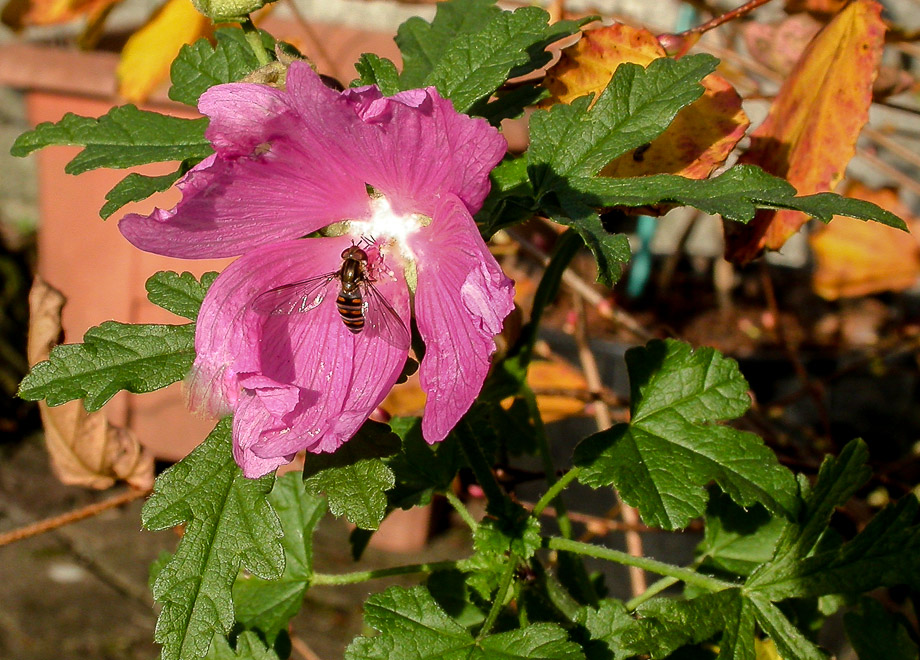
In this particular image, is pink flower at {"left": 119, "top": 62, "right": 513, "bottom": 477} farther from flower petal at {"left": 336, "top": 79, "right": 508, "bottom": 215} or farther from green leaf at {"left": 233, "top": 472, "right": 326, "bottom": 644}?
green leaf at {"left": 233, "top": 472, "right": 326, "bottom": 644}

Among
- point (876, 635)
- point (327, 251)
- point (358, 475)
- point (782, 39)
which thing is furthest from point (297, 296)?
point (782, 39)

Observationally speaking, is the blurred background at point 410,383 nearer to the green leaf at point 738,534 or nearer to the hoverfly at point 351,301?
the green leaf at point 738,534

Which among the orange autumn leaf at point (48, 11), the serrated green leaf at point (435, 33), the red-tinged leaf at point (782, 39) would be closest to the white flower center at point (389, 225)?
the serrated green leaf at point (435, 33)

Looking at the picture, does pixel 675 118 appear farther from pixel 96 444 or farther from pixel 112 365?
pixel 96 444

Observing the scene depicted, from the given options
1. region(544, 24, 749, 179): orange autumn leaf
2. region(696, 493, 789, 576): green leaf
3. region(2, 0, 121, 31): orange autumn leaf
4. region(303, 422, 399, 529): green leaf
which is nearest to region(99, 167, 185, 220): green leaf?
region(303, 422, 399, 529): green leaf

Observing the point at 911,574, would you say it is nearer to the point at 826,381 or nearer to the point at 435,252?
the point at 435,252
